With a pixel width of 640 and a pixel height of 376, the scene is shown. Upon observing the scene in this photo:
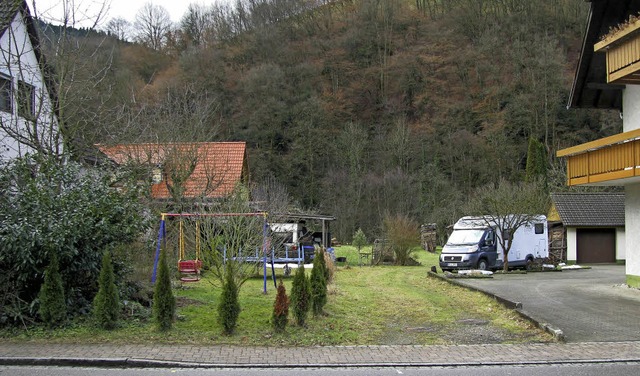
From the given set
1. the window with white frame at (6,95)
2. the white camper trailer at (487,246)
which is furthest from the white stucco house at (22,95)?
the white camper trailer at (487,246)

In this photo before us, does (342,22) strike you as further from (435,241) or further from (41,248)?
(41,248)

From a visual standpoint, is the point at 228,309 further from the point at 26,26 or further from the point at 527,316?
the point at 26,26

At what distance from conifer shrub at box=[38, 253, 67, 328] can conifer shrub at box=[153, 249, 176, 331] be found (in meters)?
1.58

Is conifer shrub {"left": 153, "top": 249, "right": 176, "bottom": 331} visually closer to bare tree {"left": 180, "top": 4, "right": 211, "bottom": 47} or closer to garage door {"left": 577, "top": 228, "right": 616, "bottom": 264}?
garage door {"left": 577, "top": 228, "right": 616, "bottom": 264}

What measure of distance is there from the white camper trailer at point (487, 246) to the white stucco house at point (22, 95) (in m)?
16.6

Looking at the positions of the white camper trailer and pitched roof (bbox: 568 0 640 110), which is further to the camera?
the white camper trailer

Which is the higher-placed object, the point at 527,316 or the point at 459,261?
the point at 527,316

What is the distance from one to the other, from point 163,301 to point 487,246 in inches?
763

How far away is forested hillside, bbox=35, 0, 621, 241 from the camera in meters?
51.2

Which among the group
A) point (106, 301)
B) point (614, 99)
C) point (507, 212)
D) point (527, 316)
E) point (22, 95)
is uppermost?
point (614, 99)

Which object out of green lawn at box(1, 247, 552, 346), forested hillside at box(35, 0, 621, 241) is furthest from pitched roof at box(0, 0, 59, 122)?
forested hillside at box(35, 0, 621, 241)

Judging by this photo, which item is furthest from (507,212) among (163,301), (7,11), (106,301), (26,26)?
(7,11)

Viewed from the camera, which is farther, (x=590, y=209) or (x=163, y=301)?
(x=590, y=209)

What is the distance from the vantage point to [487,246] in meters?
26.6
